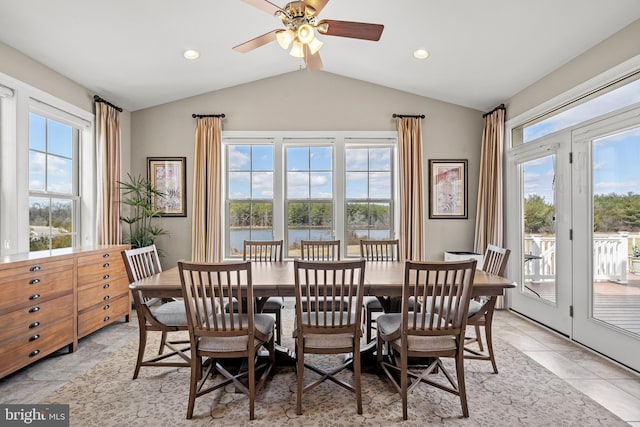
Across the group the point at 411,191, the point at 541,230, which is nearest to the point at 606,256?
the point at 541,230

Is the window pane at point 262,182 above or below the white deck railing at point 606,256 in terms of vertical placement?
above

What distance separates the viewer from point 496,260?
9.43 feet

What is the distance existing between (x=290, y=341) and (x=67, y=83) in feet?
11.8

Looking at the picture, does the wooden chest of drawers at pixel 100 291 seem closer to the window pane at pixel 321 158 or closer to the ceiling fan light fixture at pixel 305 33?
the window pane at pixel 321 158

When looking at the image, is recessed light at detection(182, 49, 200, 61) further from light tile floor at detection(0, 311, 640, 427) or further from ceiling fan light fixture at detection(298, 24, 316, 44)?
light tile floor at detection(0, 311, 640, 427)

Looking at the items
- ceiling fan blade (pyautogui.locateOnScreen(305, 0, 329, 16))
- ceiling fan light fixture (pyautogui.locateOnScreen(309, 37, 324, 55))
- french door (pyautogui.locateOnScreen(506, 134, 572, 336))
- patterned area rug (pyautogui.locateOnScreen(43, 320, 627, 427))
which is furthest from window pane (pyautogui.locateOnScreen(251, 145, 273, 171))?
french door (pyautogui.locateOnScreen(506, 134, 572, 336))

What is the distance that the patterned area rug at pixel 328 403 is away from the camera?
2068 mm

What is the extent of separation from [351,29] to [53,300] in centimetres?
319

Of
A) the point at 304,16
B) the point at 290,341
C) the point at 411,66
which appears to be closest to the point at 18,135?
the point at 304,16

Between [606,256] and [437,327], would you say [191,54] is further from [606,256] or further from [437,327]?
[606,256]

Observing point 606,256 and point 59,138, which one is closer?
point 606,256

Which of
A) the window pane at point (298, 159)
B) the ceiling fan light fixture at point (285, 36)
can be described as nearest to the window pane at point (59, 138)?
the window pane at point (298, 159)

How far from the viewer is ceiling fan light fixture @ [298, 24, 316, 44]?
7.45 ft

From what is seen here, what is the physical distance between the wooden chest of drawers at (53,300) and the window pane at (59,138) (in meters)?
1.22
